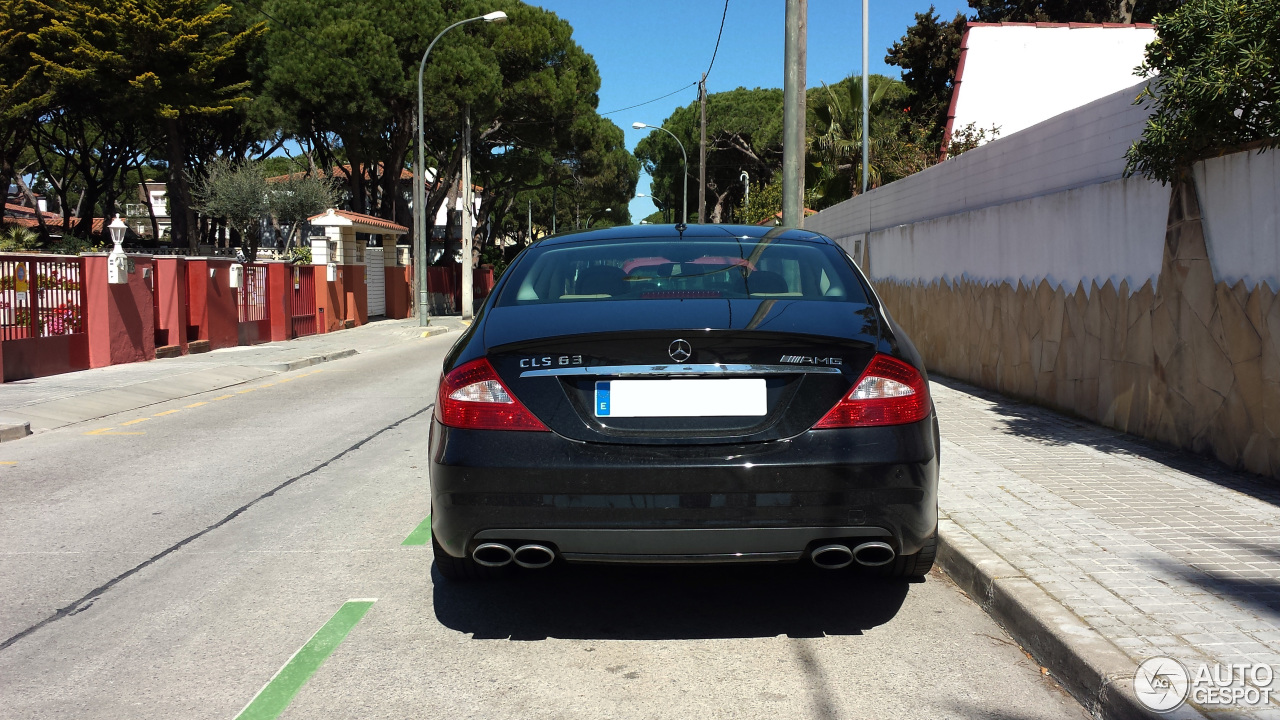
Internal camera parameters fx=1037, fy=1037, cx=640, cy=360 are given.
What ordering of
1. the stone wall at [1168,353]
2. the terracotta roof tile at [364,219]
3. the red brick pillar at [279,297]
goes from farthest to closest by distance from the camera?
the terracotta roof tile at [364,219]
the red brick pillar at [279,297]
the stone wall at [1168,353]

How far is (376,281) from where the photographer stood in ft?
103

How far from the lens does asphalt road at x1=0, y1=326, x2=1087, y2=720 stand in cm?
327

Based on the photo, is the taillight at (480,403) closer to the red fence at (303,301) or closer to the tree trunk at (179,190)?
the red fence at (303,301)

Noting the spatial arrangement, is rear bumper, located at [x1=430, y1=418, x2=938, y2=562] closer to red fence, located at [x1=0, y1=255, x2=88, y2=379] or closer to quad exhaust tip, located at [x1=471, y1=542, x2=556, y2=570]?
quad exhaust tip, located at [x1=471, y1=542, x2=556, y2=570]

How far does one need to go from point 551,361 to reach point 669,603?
1369 millimetres

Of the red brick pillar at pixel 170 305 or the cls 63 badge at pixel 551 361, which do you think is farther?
the red brick pillar at pixel 170 305

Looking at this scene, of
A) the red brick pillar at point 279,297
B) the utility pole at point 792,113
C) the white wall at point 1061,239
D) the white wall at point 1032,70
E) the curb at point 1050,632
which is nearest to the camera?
the curb at point 1050,632

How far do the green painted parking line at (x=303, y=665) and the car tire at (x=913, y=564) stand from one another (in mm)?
2129

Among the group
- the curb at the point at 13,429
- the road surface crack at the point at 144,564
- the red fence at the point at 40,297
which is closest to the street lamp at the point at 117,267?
the red fence at the point at 40,297

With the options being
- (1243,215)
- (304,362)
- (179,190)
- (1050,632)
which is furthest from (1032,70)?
(179,190)

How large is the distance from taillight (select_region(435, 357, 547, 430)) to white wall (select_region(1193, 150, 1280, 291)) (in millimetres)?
4880

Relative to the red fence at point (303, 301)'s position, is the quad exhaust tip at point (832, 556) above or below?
below

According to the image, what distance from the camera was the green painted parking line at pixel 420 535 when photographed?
5242mm

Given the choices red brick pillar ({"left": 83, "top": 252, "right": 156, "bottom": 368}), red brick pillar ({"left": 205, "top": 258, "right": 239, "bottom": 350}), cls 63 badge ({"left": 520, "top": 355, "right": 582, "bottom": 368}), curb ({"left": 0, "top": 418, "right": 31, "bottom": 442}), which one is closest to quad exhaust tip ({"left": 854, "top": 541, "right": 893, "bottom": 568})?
cls 63 badge ({"left": 520, "top": 355, "right": 582, "bottom": 368})
